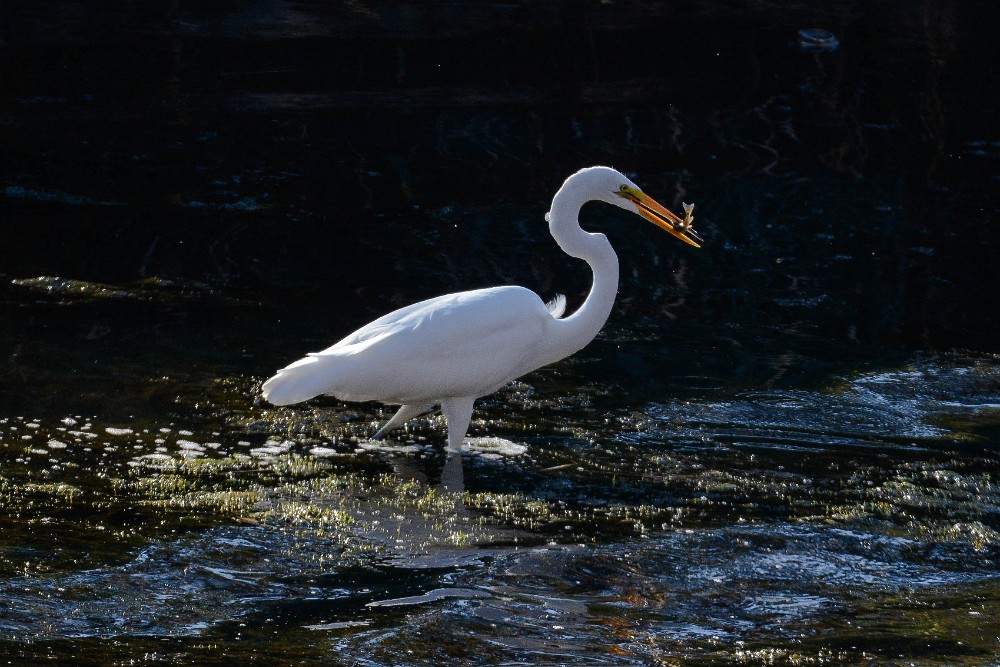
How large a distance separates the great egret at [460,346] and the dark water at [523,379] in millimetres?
310

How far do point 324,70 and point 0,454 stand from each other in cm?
871

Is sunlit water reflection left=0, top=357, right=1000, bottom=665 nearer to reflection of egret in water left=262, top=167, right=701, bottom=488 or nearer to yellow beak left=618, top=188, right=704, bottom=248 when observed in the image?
reflection of egret in water left=262, top=167, right=701, bottom=488

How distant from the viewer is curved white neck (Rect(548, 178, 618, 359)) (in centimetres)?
670

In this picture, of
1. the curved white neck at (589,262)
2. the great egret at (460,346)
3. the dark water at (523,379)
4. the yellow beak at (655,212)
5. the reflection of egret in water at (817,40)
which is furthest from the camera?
the reflection of egret in water at (817,40)

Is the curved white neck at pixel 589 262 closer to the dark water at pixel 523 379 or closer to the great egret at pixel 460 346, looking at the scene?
the great egret at pixel 460 346

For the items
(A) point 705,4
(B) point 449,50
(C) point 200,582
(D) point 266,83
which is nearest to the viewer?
(C) point 200,582

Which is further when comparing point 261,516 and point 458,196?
point 458,196

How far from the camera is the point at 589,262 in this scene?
672 centimetres

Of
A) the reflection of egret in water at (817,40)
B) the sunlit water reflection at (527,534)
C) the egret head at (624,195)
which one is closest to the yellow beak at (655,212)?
the egret head at (624,195)

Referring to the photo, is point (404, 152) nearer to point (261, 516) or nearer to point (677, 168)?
point (677, 168)

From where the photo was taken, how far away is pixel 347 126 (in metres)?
12.5

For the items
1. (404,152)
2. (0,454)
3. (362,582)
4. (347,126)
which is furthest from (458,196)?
(362,582)

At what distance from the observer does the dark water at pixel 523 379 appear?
4559 millimetres

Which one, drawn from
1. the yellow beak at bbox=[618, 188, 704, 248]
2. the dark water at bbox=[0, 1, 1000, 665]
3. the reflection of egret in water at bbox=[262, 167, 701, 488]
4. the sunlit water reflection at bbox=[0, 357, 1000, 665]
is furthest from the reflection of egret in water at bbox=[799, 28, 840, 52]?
the reflection of egret in water at bbox=[262, 167, 701, 488]
